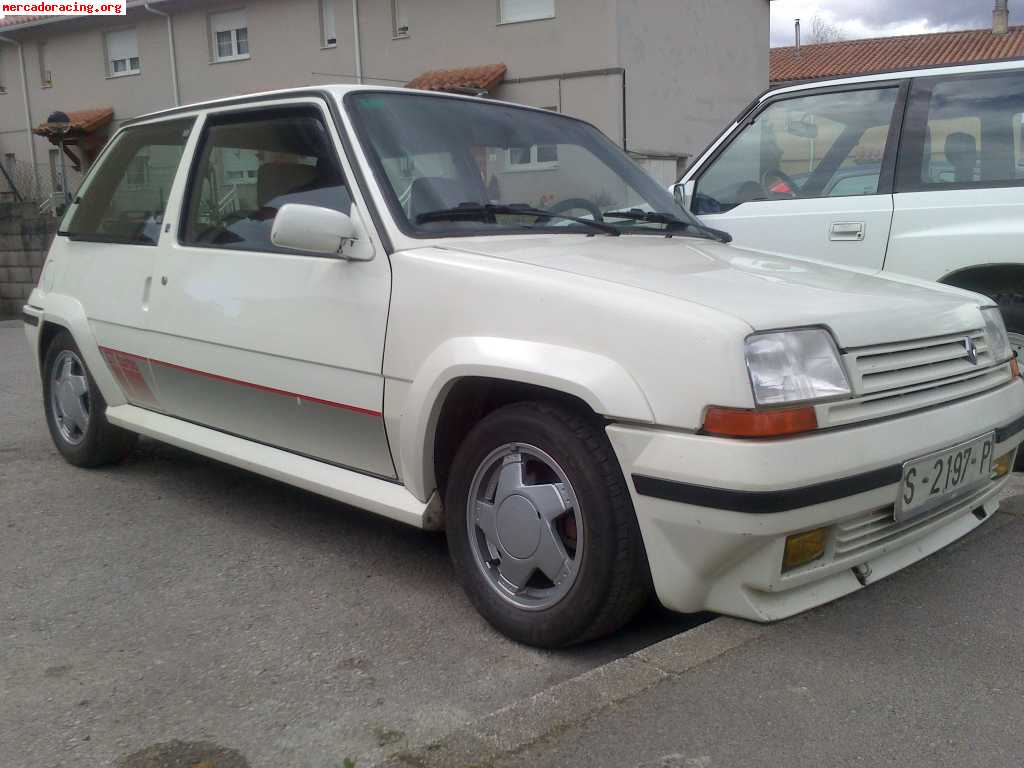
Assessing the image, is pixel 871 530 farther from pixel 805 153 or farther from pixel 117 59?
pixel 117 59

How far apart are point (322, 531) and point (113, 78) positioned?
25.6 m

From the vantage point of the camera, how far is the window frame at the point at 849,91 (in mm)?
4770

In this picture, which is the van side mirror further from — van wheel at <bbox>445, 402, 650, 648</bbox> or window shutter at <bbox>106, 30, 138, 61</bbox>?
window shutter at <bbox>106, 30, 138, 61</bbox>

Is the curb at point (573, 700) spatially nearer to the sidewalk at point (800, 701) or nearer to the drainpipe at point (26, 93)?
the sidewalk at point (800, 701)

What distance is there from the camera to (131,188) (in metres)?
4.66

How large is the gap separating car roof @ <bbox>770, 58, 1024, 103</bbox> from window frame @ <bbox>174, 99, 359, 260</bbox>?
8.64ft

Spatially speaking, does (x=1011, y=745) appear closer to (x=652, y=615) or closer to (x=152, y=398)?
(x=652, y=615)

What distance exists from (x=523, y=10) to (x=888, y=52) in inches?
832

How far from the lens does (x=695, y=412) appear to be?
2451mm

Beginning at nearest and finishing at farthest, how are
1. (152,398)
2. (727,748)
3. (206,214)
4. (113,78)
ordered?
(727,748) → (206,214) → (152,398) → (113,78)

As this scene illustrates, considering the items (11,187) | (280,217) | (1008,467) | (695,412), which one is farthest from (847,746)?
(11,187)

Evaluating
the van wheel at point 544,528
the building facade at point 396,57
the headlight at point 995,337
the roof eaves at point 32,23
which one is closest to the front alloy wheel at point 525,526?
the van wheel at point 544,528

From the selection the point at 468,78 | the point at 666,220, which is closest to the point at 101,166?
the point at 666,220

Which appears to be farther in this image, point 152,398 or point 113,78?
point 113,78
